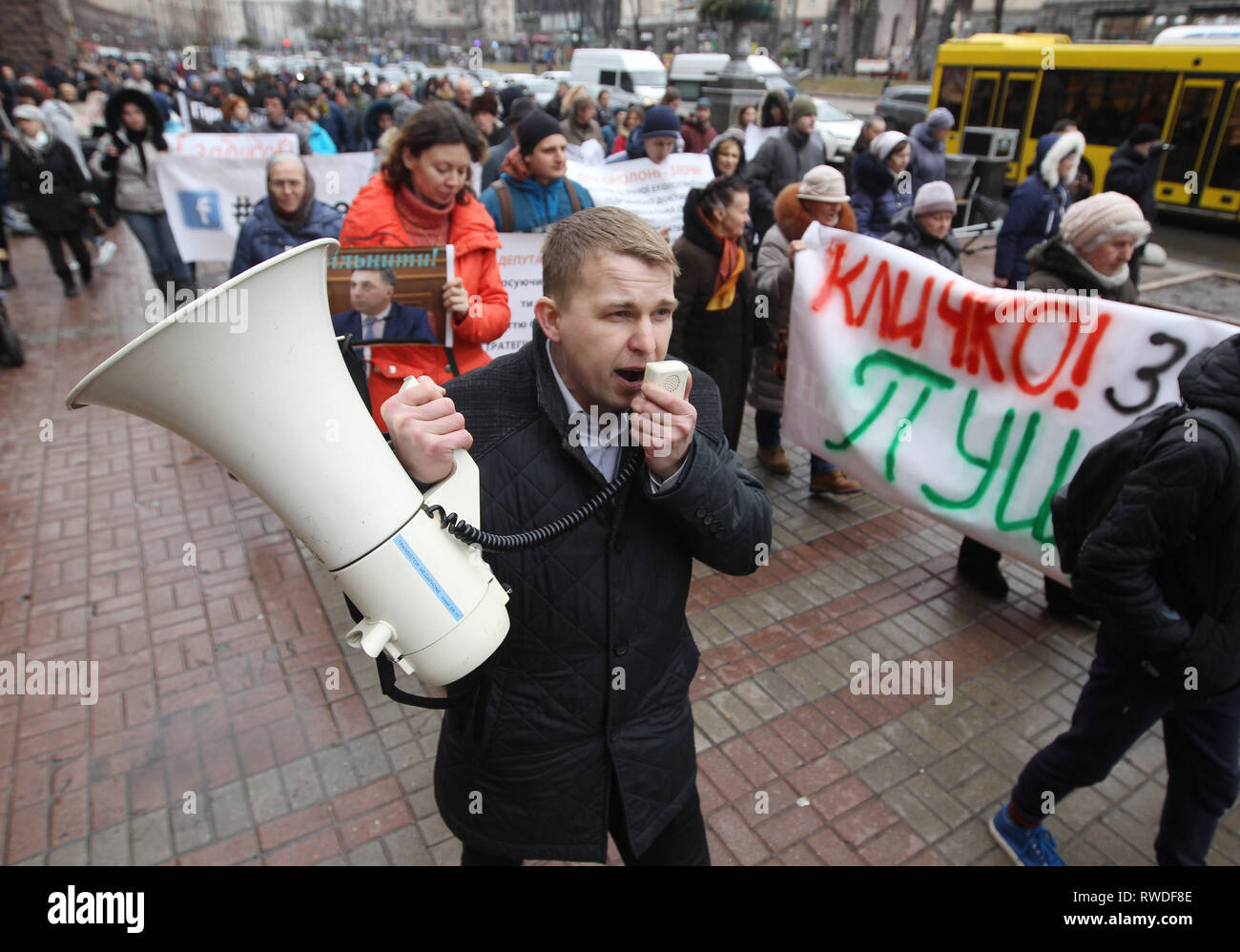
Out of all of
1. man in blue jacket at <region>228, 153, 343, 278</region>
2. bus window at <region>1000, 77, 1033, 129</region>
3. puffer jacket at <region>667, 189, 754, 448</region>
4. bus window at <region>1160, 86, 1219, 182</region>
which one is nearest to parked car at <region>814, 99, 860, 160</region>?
bus window at <region>1000, 77, 1033, 129</region>

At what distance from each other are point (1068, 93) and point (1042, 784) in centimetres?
1583

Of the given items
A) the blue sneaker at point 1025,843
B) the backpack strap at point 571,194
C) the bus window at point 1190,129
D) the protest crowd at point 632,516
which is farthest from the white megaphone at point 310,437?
the bus window at point 1190,129

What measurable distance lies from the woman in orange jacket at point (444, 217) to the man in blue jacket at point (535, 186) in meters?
1.07

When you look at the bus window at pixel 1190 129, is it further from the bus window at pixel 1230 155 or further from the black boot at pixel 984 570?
the black boot at pixel 984 570

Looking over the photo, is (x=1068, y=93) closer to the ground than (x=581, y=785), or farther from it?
farther from it

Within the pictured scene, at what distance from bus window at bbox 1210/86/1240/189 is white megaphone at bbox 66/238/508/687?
627 inches

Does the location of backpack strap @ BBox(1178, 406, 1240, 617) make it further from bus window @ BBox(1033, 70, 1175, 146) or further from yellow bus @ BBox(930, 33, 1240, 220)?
bus window @ BBox(1033, 70, 1175, 146)

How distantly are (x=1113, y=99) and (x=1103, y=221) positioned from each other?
13429 mm

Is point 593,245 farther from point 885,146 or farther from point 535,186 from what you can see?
point 885,146

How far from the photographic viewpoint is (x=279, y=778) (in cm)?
298

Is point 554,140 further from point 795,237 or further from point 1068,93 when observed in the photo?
point 1068,93

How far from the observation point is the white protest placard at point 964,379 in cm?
307
